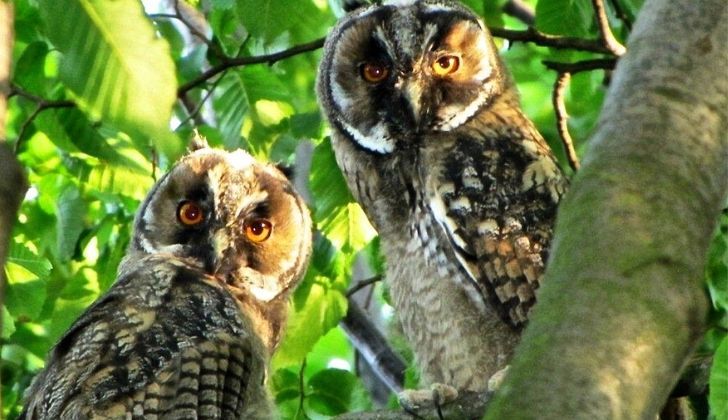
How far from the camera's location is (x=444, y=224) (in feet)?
12.6

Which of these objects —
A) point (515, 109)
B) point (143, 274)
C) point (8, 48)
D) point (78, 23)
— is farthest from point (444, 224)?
point (8, 48)

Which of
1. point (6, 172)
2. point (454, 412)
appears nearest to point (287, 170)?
point (454, 412)

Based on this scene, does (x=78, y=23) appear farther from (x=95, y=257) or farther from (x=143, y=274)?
(x=95, y=257)

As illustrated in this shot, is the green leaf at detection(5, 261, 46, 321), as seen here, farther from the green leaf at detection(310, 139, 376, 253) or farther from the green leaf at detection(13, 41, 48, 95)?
the green leaf at detection(310, 139, 376, 253)

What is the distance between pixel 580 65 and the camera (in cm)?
410

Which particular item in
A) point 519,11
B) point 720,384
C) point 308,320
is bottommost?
point 519,11

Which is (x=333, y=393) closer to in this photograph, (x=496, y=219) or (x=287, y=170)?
(x=287, y=170)

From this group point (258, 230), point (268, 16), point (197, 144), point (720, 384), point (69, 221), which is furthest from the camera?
point (69, 221)

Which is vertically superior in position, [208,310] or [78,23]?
[78,23]

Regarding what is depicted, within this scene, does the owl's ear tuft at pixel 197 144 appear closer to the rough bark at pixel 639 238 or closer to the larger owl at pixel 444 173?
the larger owl at pixel 444 173

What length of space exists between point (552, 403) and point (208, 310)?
7.38 feet

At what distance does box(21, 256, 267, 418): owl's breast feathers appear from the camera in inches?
130

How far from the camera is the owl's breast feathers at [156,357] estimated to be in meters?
3.29

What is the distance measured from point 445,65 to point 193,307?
4.03 feet
